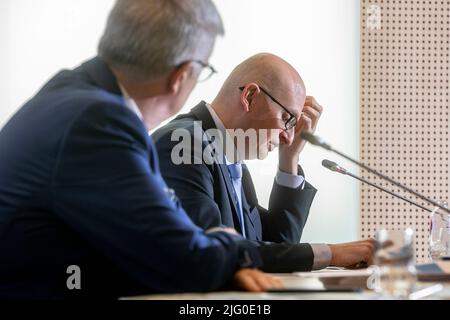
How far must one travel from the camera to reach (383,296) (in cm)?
123

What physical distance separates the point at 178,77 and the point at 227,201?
28.9 inches

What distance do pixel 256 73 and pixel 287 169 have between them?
13.1 inches

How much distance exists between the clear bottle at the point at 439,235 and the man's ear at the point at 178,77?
1257 mm

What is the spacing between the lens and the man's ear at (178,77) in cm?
135

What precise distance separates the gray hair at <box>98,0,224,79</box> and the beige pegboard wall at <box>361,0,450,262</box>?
7.50 feet

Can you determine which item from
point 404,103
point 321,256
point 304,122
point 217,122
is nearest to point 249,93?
point 217,122

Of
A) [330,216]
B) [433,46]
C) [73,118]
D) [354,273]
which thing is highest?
[433,46]

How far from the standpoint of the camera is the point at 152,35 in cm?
131

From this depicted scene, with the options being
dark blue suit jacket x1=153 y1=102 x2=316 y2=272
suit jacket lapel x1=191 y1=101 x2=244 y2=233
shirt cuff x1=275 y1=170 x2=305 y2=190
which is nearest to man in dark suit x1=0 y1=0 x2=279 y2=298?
dark blue suit jacket x1=153 y1=102 x2=316 y2=272

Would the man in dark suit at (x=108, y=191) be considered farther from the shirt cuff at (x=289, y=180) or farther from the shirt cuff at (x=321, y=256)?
the shirt cuff at (x=289, y=180)

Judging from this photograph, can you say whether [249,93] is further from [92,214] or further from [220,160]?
[92,214]

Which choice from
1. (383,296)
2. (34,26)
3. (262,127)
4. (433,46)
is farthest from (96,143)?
(433,46)
